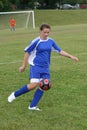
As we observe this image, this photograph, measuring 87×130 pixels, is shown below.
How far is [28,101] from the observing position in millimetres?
8844

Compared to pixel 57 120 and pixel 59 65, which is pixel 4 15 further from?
pixel 57 120

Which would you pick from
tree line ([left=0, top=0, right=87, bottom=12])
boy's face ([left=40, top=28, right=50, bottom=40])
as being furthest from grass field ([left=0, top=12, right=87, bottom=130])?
tree line ([left=0, top=0, right=87, bottom=12])

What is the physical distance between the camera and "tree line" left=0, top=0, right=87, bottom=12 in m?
71.5

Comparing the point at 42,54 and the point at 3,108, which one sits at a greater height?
the point at 42,54

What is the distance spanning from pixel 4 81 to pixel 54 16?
56.0 m

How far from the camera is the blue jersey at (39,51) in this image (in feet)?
25.3

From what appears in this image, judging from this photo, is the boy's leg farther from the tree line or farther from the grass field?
the tree line

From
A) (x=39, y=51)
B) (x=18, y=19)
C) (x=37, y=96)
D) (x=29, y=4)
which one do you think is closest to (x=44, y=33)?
(x=39, y=51)

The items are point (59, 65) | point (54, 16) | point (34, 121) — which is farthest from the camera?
point (54, 16)

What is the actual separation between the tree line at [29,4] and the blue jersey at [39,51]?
61.5 meters

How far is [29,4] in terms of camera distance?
276 feet

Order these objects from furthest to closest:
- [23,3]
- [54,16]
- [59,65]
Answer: [23,3] → [54,16] → [59,65]

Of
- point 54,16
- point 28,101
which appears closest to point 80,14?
point 54,16

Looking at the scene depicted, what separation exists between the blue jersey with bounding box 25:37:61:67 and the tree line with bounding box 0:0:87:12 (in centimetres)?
6149
